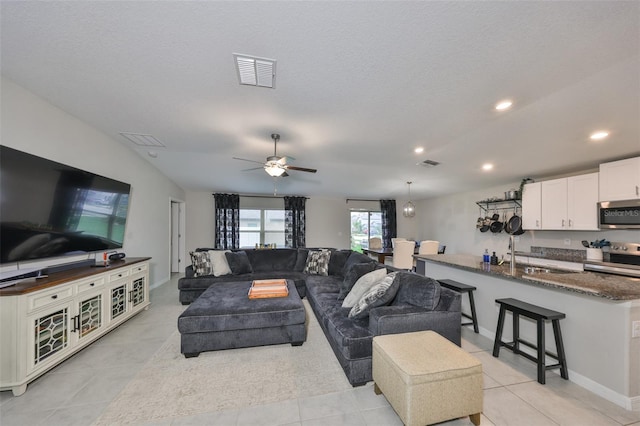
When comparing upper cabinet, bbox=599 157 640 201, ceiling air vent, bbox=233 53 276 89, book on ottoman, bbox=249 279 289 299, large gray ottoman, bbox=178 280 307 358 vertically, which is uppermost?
ceiling air vent, bbox=233 53 276 89

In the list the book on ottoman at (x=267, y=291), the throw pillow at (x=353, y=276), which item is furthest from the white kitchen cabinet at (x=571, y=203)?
the book on ottoman at (x=267, y=291)

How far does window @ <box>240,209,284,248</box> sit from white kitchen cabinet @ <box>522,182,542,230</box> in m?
6.09

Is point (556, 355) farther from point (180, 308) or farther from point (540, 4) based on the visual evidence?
point (180, 308)

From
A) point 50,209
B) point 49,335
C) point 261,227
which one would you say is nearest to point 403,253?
point 261,227

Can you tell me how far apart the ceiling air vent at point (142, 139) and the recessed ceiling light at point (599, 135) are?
584 centimetres

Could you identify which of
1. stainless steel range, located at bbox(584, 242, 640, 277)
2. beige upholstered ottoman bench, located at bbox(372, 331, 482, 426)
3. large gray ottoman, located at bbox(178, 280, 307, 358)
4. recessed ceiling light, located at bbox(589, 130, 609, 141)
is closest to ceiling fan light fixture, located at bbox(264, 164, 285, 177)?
large gray ottoman, located at bbox(178, 280, 307, 358)

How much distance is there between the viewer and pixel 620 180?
344cm

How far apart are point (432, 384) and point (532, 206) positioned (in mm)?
4790

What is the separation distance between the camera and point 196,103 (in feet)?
8.30

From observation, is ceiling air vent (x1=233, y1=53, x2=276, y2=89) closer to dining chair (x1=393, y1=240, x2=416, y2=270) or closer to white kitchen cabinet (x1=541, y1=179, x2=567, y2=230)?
dining chair (x1=393, y1=240, x2=416, y2=270)

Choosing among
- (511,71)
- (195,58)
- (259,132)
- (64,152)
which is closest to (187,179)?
A: (64,152)

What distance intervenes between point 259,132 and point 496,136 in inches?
126

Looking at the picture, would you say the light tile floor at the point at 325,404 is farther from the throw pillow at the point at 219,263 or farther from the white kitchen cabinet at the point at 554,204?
the white kitchen cabinet at the point at 554,204

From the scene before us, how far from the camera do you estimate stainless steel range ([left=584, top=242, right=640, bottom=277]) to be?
3.34 meters
